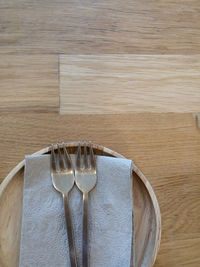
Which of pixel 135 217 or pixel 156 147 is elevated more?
pixel 156 147

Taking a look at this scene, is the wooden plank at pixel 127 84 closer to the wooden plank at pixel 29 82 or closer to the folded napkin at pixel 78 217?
the wooden plank at pixel 29 82

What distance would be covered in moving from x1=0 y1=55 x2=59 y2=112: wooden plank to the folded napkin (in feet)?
0.62

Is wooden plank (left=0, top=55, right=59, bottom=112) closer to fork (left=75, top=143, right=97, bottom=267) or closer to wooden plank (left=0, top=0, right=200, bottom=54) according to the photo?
wooden plank (left=0, top=0, right=200, bottom=54)

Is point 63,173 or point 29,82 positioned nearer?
point 63,173

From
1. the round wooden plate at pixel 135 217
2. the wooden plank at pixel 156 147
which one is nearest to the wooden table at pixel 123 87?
the wooden plank at pixel 156 147

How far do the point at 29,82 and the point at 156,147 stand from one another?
34 cm

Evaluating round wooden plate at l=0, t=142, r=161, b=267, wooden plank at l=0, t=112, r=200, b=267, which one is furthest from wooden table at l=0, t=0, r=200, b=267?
round wooden plate at l=0, t=142, r=161, b=267

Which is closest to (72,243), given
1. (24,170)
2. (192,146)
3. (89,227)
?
(89,227)

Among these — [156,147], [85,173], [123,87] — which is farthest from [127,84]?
[85,173]

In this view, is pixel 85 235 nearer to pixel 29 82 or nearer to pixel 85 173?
pixel 85 173

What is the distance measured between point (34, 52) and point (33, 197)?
36 centimetres

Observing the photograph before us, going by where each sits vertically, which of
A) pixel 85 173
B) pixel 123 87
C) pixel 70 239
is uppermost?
pixel 123 87

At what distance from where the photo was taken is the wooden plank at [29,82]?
1.90 ft

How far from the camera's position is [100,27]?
0.64 meters
